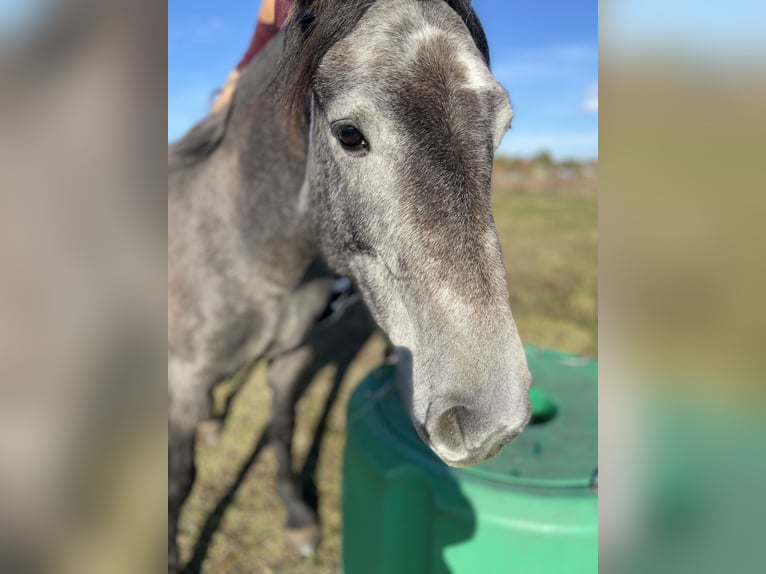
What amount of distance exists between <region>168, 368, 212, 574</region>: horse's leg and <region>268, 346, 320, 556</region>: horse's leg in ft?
1.77

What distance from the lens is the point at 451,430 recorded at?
3.19 feet

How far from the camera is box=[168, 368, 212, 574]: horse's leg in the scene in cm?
194

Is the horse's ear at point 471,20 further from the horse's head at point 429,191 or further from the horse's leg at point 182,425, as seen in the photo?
the horse's leg at point 182,425

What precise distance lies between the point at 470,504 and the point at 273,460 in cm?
192

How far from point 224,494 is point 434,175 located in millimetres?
2477

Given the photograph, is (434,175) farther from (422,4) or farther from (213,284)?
(213,284)

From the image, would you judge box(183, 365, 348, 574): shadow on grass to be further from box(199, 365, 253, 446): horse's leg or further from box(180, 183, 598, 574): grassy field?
box(199, 365, 253, 446): horse's leg

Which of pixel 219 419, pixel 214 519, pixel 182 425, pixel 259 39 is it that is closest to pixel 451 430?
pixel 182 425

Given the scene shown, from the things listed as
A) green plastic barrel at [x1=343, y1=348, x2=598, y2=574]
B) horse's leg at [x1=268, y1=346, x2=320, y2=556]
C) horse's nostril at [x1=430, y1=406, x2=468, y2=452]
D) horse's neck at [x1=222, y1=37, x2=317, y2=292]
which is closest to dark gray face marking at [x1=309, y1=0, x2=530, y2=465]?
horse's nostril at [x1=430, y1=406, x2=468, y2=452]

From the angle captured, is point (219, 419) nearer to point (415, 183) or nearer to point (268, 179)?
point (268, 179)

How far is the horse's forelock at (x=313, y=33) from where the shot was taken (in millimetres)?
1170
